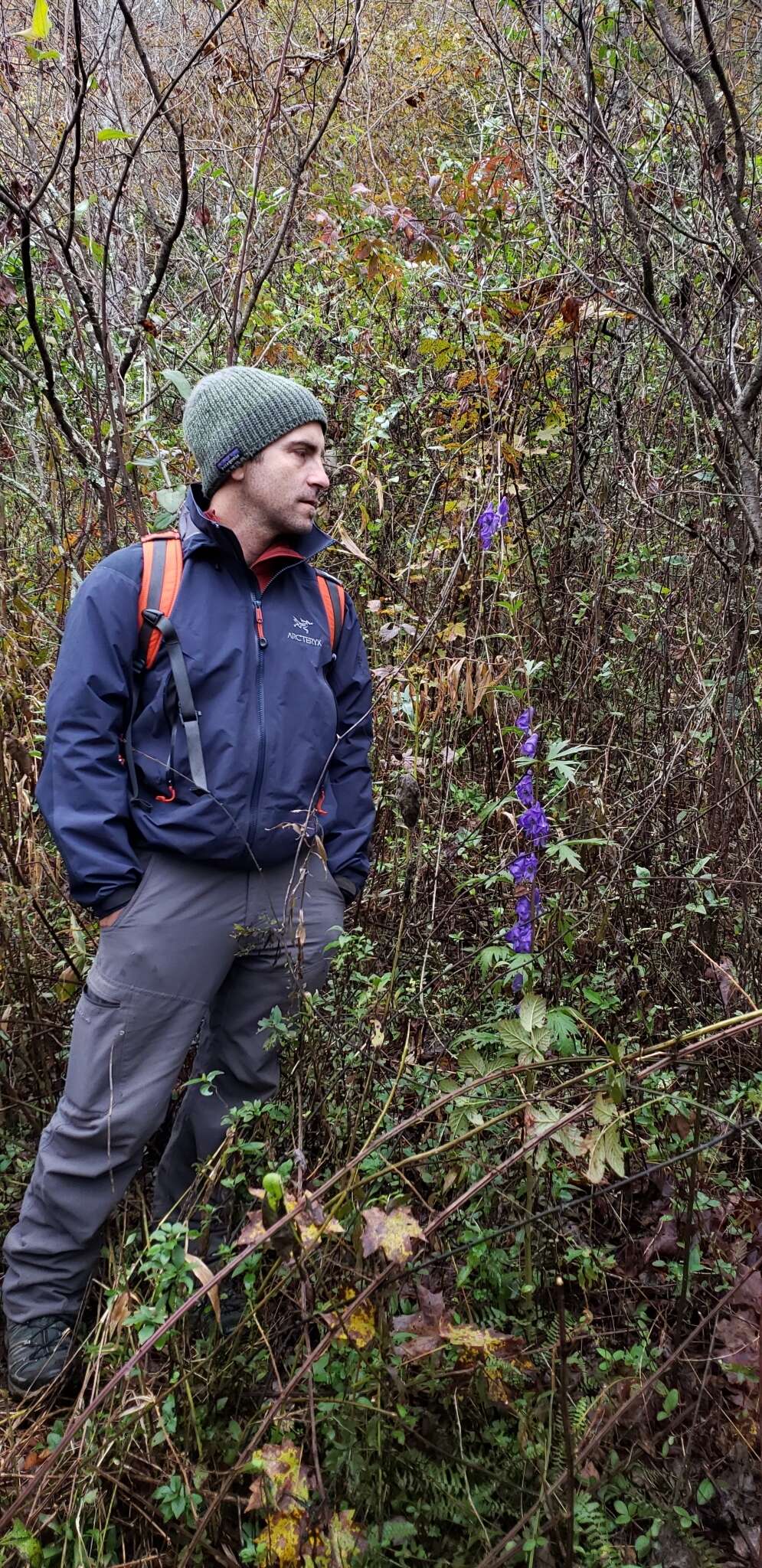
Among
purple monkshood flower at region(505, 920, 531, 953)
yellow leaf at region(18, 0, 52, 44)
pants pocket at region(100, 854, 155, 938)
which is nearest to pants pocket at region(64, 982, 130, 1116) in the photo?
pants pocket at region(100, 854, 155, 938)

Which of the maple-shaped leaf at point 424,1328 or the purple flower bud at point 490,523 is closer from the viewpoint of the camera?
the maple-shaped leaf at point 424,1328

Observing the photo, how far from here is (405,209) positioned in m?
4.36

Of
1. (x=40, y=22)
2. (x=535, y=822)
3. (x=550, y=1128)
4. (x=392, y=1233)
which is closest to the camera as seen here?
(x=392, y=1233)

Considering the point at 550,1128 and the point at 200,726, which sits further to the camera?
the point at 200,726

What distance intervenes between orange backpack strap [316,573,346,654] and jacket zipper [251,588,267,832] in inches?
9.7

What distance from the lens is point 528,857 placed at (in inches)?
84.7

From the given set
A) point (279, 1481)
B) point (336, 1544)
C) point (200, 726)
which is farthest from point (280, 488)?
point (336, 1544)

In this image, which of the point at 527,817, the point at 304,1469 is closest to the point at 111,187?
the point at 527,817

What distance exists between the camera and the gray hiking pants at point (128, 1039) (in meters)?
2.31

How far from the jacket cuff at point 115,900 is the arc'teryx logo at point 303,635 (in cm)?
69

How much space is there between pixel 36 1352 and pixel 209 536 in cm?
188

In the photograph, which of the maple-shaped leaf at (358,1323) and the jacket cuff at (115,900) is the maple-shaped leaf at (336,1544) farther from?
the jacket cuff at (115,900)

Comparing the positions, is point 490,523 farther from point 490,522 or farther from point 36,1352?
point 36,1352

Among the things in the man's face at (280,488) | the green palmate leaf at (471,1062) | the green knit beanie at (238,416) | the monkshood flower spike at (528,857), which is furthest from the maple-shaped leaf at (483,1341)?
the green knit beanie at (238,416)
